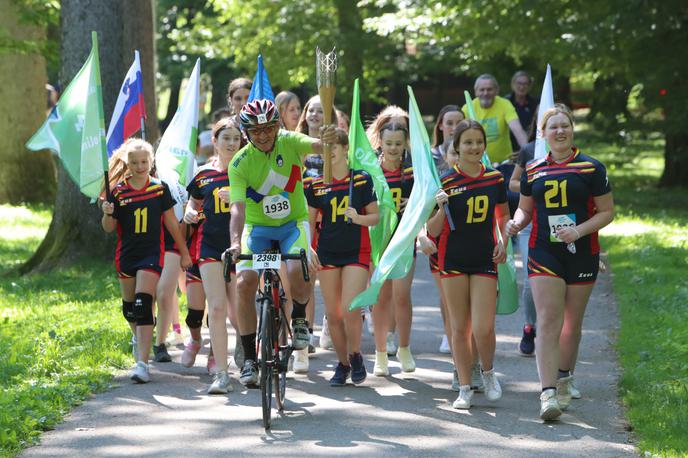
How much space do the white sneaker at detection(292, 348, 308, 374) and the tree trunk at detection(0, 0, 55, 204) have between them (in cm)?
1613

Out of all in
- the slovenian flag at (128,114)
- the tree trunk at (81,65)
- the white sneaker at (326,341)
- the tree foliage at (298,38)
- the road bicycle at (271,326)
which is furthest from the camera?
the tree foliage at (298,38)

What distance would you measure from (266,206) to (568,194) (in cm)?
205

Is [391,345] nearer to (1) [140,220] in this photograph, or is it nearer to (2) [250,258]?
(1) [140,220]

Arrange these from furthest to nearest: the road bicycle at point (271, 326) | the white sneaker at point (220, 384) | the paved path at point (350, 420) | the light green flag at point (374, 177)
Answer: the light green flag at point (374, 177), the white sneaker at point (220, 384), the road bicycle at point (271, 326), the paved path at point (350, 420)

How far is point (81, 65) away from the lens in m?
15.0

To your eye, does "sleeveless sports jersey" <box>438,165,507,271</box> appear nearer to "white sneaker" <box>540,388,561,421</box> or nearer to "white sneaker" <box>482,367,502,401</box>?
"white sneaker" <box>482,367,502,401</box>

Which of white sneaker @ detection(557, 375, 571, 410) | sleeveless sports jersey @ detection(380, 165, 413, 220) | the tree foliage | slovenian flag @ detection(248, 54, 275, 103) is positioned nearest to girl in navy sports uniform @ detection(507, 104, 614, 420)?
white sneaker @ detection(557, 375, 571, 410)

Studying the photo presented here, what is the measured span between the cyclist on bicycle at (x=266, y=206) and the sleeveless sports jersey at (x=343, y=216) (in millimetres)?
658

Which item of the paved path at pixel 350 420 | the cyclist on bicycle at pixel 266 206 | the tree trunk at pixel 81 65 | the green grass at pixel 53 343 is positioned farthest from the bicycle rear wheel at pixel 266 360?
the tree trunk at pixel 81 65

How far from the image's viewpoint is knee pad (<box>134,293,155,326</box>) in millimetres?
9516

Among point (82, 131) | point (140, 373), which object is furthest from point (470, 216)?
point (82, 131)

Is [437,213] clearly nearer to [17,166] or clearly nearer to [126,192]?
[126,192]

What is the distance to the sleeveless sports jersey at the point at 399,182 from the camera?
10.0 metres

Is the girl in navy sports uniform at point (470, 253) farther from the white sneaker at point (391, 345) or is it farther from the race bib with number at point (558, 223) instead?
the white sneaker at point (391, 345)
